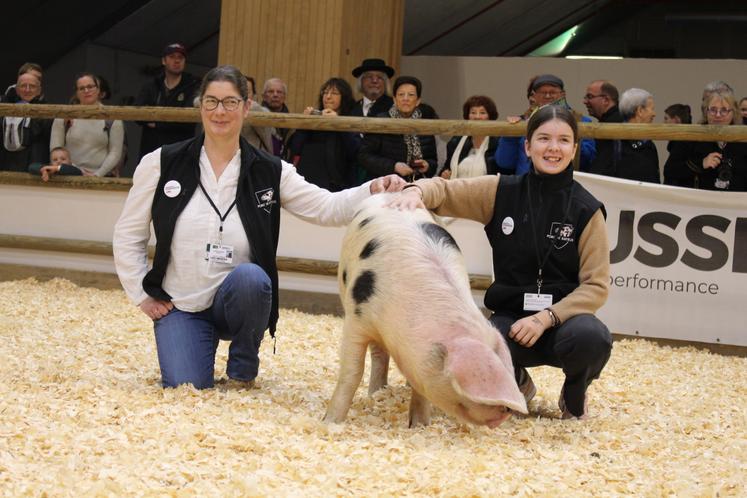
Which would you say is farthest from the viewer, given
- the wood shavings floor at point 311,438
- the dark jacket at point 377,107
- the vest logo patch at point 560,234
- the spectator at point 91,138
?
the spectator at point 91,138

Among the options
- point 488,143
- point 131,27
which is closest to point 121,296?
point 488,143

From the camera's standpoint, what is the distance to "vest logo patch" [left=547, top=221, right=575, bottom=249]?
12.9ft

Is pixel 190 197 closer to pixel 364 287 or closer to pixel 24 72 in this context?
pixel 364 287

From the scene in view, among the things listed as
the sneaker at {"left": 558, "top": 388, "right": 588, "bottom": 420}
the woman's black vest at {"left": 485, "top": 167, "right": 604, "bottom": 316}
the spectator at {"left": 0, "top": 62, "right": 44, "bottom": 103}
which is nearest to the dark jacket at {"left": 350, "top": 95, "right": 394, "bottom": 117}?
the spectator at {"left": 0, "top": 62, "right": 44, "bottom": 103}

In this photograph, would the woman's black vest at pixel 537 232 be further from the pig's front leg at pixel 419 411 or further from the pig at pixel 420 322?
the pig's front leg at pixel 419 411

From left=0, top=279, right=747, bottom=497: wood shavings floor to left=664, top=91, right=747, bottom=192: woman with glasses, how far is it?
177 centimetres

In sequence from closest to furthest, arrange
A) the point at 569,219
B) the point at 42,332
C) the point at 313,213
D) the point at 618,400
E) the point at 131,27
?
the point at 569,219
the point at 313,213
the point at 618,400
the point at 42,332
the point at 131,27

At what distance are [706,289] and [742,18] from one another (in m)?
10.1

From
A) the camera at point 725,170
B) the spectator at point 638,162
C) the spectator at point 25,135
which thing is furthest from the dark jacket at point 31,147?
the camera at point 725,170

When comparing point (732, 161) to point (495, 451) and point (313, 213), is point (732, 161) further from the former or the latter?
point (495, 451)

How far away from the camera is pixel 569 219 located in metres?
3.93

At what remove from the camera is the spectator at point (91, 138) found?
789 centimetres

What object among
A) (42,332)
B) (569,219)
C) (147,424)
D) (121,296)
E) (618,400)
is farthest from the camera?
(121,296)

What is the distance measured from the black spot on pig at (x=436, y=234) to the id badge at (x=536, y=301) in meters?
0.55
